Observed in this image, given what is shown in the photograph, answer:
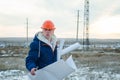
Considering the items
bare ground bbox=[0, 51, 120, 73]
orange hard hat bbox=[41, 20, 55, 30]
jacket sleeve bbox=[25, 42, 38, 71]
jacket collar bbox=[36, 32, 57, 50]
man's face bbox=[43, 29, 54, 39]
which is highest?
orange hard hat bbox=[41, 20, 55, 30]

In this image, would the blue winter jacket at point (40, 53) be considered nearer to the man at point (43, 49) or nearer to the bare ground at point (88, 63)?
the man at point (43, 49)

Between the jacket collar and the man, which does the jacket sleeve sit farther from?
the jacket collar

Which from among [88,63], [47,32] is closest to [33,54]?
[47,32]

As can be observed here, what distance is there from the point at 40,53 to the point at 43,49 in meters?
0.08

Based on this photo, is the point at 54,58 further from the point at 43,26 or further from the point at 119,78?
the point at 119,78

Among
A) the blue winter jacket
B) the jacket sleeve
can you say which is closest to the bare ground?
the blue winter jacket

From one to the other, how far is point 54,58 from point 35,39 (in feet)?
1.33

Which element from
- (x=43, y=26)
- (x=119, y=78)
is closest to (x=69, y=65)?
(x=43, y=26)

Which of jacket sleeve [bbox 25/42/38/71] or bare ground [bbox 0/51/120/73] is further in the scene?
bare ground [bbox 0/51/120/73]

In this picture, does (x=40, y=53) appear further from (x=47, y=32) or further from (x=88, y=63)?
(x=88, y=63)

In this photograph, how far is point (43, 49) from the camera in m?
5.83

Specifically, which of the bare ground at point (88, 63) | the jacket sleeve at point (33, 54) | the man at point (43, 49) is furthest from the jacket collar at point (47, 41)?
the bare ground at point (88, 63)

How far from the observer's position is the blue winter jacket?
5.79 m

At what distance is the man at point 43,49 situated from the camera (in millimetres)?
5727
